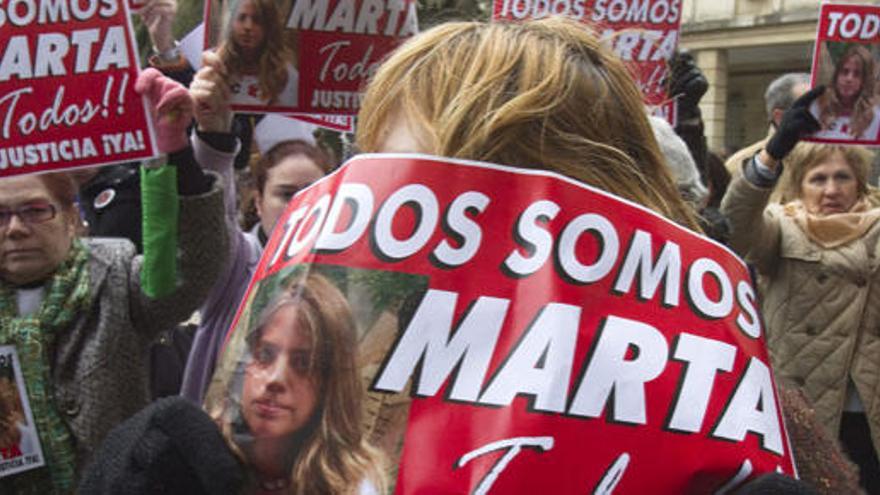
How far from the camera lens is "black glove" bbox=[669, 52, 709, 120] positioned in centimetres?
447

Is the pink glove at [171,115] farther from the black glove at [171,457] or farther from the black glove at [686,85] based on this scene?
the black glove at [686,85]

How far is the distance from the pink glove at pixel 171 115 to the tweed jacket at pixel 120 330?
136 millimetres

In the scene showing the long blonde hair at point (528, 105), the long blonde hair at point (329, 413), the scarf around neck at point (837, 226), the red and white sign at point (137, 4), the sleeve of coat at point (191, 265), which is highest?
the red and white sign at point (137, 4)

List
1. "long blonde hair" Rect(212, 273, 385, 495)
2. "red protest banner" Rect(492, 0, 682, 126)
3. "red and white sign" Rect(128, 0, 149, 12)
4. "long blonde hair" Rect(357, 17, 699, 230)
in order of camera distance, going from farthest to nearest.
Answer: "red protest banner" Rect(492, 0, 682, 126) < "red and white sign" Rect(128, 0, 149, 12) < "long blonde hair" Rect(357, 17, 699, 230) < "long blonde hair" Rect(212, 273, 385, 495)

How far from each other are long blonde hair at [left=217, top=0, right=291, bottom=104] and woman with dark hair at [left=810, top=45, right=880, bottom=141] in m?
2.04

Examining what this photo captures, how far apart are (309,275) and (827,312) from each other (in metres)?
3.58

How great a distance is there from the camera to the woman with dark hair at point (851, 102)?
404 centimetres

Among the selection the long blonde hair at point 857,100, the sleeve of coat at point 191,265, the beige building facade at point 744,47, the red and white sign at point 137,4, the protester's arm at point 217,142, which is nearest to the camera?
the sleeve of coat at point 191,265

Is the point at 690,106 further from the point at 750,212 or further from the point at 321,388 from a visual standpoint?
the point at 321,388

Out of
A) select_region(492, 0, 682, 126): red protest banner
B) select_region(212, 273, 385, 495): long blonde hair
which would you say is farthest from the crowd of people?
select_region(492, 0, 682, 126): red protest banner

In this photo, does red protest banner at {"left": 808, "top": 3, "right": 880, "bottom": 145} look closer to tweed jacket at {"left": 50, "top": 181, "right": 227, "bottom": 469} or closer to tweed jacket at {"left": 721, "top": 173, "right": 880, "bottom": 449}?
tweed jacket at {"left": 721, "top": 173, "right": 880, "bottom": 449}

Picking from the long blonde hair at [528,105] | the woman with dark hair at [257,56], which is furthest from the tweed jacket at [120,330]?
the long blonde hair at [528,105]

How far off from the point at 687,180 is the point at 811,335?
1650mm

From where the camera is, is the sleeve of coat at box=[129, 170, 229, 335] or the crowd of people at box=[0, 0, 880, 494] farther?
the sleeve of coat at box=[129, 170, 229, 335]
